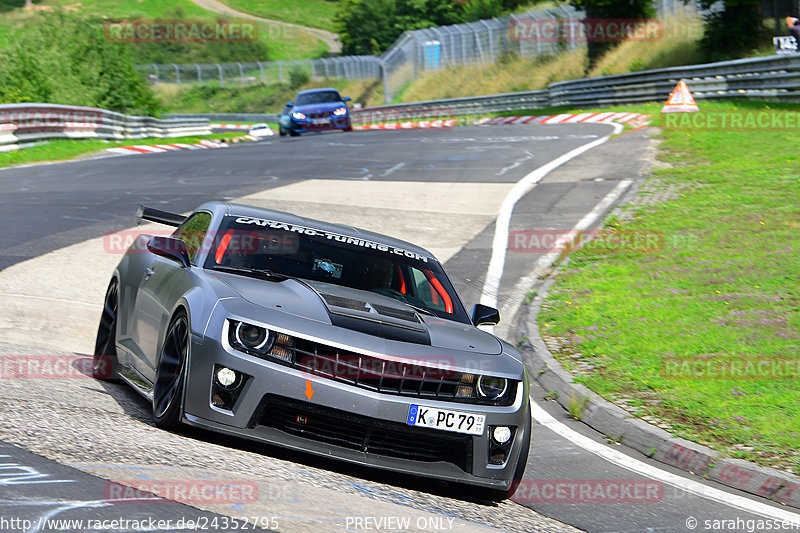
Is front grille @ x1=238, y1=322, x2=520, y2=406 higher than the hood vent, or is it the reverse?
the hood vent

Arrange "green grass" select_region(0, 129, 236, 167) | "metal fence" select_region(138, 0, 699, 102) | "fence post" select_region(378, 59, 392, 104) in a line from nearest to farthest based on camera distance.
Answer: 1. "green grass" select_region(0, 129, 236, 167)
2. "metal fence" select_region(138, 0, 699, 102)
3. "fence post" select_region(378, 59, 392, 104)

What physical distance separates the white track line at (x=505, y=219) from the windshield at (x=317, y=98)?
13942 mm

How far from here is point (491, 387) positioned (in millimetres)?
5723

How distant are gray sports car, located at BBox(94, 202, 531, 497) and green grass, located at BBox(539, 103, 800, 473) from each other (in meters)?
2.07

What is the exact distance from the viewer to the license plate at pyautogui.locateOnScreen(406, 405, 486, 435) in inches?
211

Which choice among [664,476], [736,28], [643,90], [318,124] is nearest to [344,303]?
[664,476]

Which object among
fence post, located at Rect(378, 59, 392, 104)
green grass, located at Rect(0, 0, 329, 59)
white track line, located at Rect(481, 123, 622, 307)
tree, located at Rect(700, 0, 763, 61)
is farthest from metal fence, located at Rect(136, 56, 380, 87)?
white track line, located at Rect(481, 123, 622, 307)

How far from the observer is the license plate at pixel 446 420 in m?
5.37

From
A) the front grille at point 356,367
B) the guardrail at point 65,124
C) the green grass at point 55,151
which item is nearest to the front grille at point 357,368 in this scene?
the front grille at point 356,367

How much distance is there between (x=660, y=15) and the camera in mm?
43438

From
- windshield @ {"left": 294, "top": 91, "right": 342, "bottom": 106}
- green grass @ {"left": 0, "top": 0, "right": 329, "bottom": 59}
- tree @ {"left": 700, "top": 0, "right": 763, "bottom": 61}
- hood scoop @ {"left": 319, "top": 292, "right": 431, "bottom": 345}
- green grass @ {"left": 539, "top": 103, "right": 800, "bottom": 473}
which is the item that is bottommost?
green grass @ {"left": 539, "top": 103, "right": 800, "bottom": 473}

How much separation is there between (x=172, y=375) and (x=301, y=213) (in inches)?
405

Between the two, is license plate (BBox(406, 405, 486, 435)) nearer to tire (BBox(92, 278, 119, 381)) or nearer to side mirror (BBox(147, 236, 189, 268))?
side mirror (BBox(147, 236, 189, 268))

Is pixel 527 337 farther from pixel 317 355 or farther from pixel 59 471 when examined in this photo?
pixel 59 471
